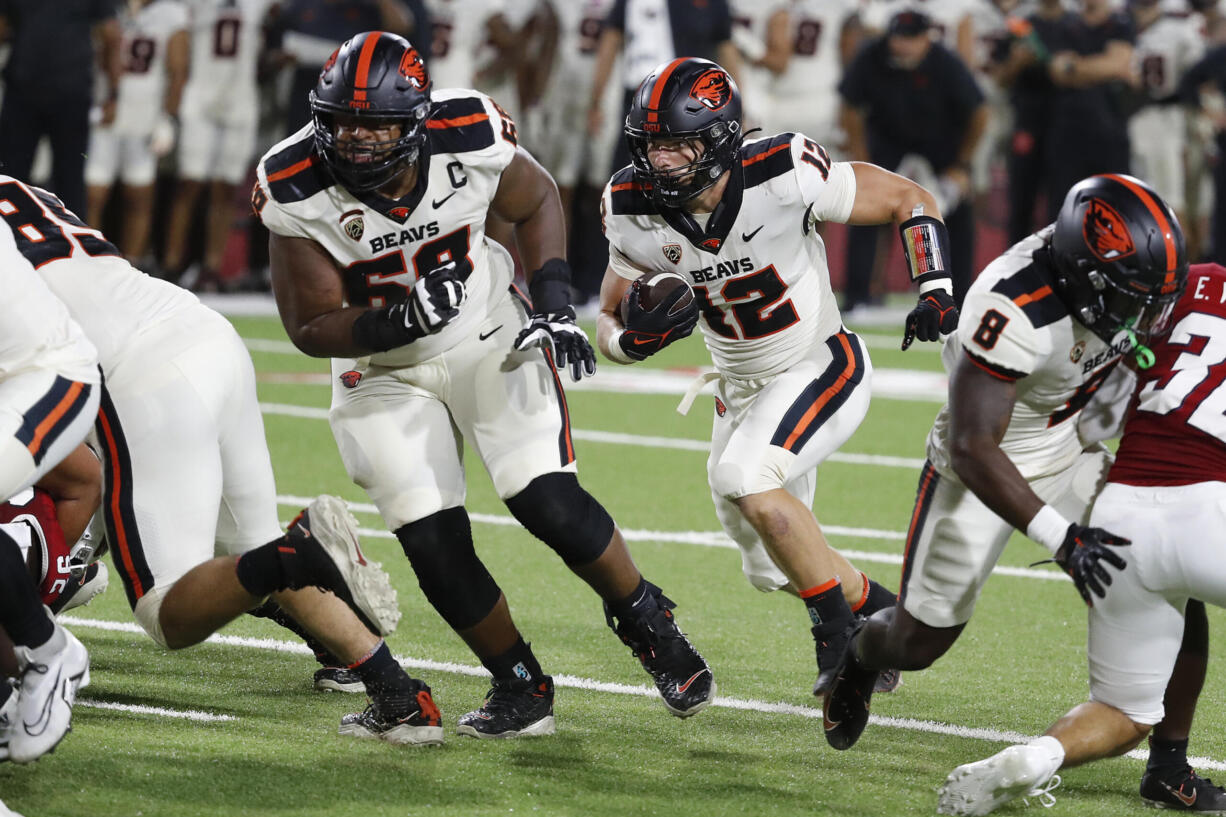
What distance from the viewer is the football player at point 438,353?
437 cm

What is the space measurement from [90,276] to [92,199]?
29.6 feet

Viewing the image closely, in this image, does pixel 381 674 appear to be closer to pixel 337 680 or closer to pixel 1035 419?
pixel 337 680

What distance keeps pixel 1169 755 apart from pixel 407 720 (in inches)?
68.7

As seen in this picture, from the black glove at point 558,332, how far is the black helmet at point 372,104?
48 centimetres

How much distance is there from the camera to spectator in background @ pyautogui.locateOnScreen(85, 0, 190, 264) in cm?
1261

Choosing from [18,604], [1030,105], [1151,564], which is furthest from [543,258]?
[1030,105]

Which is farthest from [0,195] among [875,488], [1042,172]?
[1042,172]

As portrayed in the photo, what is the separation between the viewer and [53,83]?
1080 centimetres

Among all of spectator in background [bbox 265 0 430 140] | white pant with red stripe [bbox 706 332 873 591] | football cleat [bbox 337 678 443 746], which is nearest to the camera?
football cleat [bbox 337 678 443 746]

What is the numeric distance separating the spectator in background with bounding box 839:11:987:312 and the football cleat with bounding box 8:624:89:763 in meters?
9.15

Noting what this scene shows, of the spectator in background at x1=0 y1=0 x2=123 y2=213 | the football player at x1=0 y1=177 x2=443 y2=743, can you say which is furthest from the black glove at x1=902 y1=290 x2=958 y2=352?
the spectator in background at x1=0 y1=0 x2=123 y2=213

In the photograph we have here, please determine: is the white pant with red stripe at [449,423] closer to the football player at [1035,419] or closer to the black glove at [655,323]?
the black glove at [655,323]

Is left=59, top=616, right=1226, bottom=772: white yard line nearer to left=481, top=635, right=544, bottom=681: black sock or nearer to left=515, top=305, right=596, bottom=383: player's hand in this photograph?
left=481, top=635, right=544, bottom=681: black sock

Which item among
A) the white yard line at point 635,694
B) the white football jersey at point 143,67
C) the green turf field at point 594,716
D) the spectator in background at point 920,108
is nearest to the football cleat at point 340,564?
the green turf field at point 594,716
